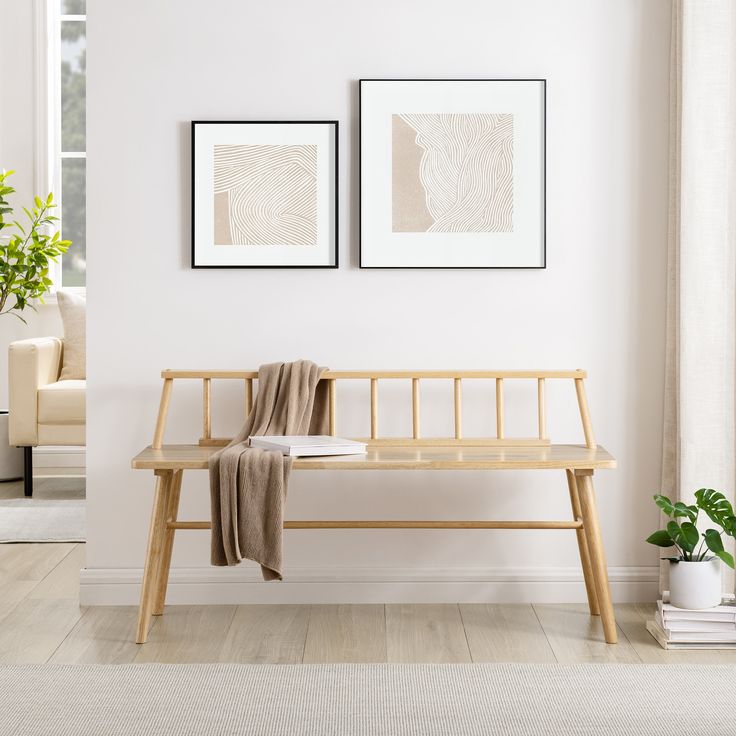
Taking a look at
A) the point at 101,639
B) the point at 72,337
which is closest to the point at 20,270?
the point at 72,337

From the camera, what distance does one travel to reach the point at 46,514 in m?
4.10

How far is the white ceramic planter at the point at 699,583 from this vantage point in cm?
246

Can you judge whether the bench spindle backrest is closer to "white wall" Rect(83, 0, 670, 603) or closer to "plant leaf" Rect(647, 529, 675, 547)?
"white wall" Rect(83, 0, 670, 603)

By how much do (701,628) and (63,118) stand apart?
4.61 meters

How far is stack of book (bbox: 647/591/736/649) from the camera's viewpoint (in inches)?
97.0

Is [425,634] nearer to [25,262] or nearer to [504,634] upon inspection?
[504,634]

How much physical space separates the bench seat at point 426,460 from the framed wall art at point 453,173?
63cm

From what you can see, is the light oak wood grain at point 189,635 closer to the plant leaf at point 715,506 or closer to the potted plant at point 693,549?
the potted plant at point 693,549

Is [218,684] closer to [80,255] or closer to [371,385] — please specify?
[371,385]

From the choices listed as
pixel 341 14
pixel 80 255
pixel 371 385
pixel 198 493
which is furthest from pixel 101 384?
pixel 80 255

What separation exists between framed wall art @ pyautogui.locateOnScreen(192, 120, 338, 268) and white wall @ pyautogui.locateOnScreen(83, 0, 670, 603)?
5 cm

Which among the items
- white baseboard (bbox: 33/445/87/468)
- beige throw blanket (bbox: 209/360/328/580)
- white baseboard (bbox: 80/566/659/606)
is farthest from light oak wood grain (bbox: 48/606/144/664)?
white baseboard (bbox: 33/445/87/468)

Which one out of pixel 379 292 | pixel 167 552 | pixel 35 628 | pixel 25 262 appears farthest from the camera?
pixel 25 262

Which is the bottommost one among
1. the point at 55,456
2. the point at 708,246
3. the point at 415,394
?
the point at 55,456
